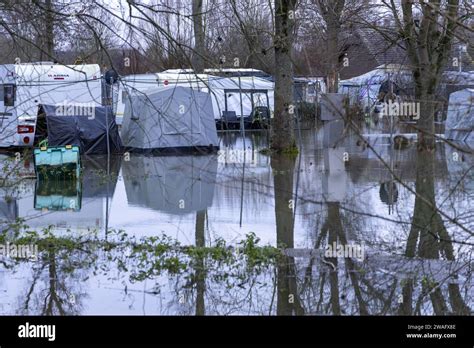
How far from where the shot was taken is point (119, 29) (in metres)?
8.95

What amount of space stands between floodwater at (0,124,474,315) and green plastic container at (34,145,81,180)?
3.16 meters

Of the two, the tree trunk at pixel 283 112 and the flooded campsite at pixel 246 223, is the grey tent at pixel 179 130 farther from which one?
the flooded campsite at pixel 246 223

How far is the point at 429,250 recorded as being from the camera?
370 inches

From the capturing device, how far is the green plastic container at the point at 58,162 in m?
18.9

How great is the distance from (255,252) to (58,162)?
993cm

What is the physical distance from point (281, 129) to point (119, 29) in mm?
16880

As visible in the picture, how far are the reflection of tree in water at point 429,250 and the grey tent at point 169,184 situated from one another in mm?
2822

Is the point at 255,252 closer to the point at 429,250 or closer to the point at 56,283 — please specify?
the point at 429,250

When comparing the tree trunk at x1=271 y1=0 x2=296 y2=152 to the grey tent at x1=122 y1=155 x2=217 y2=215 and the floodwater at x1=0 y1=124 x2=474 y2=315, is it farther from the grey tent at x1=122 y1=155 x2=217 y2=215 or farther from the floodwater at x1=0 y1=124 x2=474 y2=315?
the floodwater at x1=0 y1=124 x2=474 y2=315

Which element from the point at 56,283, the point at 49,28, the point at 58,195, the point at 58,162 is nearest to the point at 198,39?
the point at 49,28

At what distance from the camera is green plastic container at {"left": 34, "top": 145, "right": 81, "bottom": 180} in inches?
745

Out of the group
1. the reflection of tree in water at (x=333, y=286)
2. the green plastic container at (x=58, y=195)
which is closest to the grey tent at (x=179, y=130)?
the green plastic container at (x=58, y=195)

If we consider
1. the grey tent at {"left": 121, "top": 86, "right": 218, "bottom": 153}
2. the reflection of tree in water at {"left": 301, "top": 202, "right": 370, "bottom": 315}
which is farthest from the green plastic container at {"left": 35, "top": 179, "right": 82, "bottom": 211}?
the grey tent at {"left": 121, "top": 86, "right": 218, "bottom": 153}
